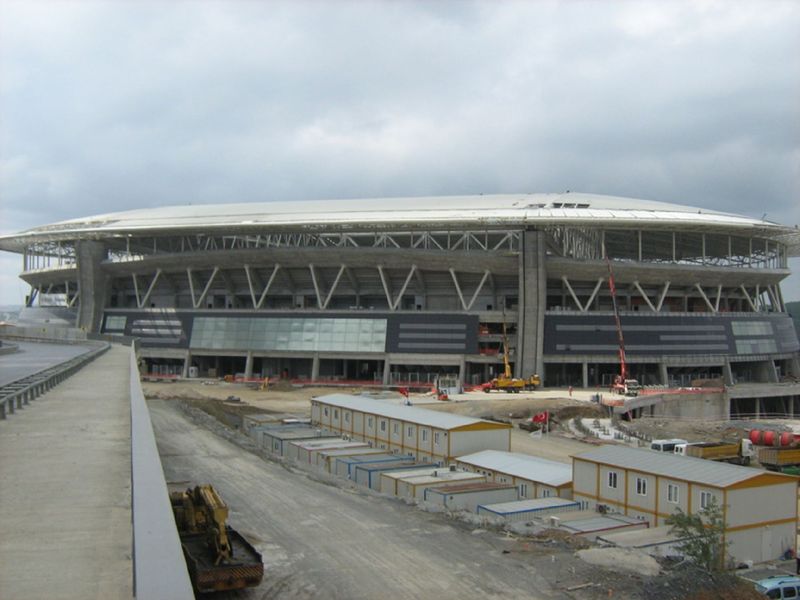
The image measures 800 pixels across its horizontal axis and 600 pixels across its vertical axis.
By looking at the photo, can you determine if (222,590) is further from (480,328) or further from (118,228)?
(118,228)

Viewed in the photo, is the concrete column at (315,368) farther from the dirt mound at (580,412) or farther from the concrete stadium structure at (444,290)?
the dirt mound at (580,412)

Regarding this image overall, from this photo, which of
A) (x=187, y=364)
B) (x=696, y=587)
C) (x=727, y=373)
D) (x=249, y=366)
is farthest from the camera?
(x=187, y=364)

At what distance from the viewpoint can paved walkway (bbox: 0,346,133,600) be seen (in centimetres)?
887

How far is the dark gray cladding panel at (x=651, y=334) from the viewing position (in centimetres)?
7706

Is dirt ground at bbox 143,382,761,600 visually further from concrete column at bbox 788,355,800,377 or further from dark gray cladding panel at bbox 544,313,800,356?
concrete column at bbox 788,355,800,377

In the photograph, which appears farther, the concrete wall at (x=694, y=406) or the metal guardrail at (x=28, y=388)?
the concrete wall at (x=694, y=406)

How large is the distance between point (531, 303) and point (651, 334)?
13071 millimetres

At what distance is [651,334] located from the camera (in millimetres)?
77625

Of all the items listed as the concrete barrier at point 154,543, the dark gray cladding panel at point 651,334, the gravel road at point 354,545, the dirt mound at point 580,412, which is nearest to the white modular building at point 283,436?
the gravel road at point 354,545

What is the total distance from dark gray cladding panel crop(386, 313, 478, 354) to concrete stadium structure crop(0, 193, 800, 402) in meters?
0.15

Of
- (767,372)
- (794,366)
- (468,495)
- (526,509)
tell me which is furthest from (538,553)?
(794,366)

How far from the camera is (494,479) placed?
3422 cm

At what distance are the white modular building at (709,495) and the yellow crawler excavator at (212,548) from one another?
53.3 feet

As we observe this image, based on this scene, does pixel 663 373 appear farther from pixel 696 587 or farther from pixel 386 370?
pixel 696 587
